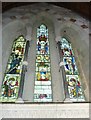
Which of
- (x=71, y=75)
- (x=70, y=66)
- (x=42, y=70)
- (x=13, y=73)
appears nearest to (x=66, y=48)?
(x=70, y=66)

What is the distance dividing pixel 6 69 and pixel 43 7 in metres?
3.35

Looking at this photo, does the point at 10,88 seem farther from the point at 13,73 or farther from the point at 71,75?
the point at 71,75

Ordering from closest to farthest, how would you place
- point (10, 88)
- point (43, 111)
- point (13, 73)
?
point (43, 111) → point (10, 88) → point (13, 73)

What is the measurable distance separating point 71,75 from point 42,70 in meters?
0.73

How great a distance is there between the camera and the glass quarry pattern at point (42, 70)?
5.00m

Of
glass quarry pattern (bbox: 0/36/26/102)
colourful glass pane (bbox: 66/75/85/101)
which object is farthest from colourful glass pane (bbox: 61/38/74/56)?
glass quarry pattern (bbox: 0/36/26/102)

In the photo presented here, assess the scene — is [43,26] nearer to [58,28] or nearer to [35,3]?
[58,28]

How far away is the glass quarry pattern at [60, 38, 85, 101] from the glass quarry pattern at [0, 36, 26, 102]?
45.6 inches

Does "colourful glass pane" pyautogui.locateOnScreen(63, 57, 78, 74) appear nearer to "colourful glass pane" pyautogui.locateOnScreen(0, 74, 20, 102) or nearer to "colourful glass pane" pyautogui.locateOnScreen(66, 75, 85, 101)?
"colourful glass pane" pyautogui.locateOnScreen(66, 75, 85, 101)

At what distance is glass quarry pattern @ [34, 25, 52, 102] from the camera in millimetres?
4996

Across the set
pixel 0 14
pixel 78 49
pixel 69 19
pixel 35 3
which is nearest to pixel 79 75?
pixel 78 49

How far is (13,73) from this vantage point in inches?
220

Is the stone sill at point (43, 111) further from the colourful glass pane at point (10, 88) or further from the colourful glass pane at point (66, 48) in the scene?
the colourful glass pane at point (66, 48)

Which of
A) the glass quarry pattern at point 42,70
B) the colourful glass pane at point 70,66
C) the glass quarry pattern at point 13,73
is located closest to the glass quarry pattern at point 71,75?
the colourful glass pane at point 70,66
